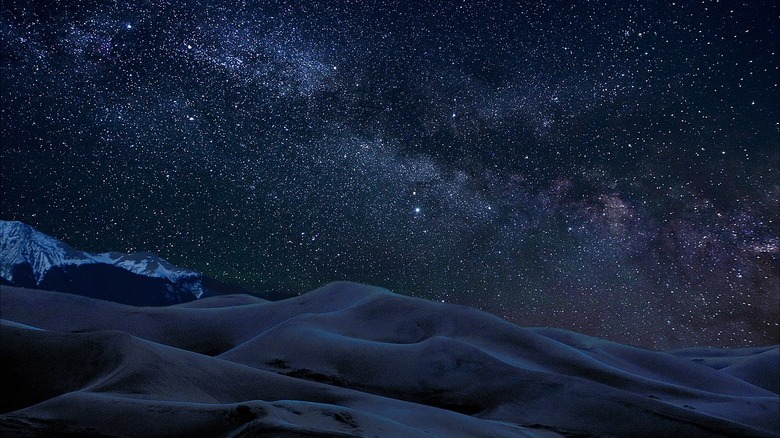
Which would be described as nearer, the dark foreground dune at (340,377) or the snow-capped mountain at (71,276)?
the dark foreground dune at (340,377)

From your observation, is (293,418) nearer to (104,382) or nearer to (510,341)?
(104,382)

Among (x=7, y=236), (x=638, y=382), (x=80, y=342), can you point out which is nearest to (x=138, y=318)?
(x=80, y=342)

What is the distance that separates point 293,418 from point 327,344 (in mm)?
6314

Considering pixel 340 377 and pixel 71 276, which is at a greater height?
pixel 71 276

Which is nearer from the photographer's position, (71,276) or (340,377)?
(340,377)

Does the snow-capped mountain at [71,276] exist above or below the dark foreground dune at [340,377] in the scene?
above

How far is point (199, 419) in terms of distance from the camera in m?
3.72

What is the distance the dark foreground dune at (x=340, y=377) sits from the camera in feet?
12.8

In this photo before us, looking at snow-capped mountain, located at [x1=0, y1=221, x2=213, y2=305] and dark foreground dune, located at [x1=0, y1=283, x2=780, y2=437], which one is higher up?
snow-capped mountain, located at [x1=0, y1=221, x2=213, y2=305]

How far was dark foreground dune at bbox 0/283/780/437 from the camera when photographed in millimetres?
3912

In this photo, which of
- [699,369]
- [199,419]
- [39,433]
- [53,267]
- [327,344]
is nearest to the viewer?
[39,433]

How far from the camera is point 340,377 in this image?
8.77 meters

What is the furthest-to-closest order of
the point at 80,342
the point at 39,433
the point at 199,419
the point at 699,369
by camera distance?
the point at 699,369 → the point at 80,342 → the point at 199,419 → the point at 39,433

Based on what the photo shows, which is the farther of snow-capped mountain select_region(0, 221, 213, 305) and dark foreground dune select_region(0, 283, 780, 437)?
snow-capped mountain select_region(0, 221, 213, 305)
